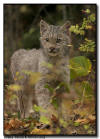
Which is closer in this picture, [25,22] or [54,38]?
[54,38]

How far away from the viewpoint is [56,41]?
506 centimetres

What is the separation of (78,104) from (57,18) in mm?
4520

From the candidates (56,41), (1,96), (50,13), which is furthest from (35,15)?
(1,96)

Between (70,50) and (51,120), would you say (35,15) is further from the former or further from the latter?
(51,120)

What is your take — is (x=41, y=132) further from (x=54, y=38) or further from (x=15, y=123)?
(x=54, y=38)

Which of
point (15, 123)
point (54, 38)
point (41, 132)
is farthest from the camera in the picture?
point (54, 38)

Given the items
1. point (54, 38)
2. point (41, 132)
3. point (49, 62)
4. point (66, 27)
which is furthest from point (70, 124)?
point (66, 27)

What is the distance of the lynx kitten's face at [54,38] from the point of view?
5.02 m

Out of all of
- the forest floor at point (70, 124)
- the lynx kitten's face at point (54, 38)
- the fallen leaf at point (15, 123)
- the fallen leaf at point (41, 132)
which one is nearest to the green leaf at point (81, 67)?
the forest floor at point (70, 124)

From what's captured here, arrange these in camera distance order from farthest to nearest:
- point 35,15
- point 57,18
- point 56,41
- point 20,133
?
point 35,15, point 57,18, point 56,41, point 20,133

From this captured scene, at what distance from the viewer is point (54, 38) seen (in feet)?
16.6

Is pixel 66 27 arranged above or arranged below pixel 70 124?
above

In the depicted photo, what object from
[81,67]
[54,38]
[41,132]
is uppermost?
[54,38]

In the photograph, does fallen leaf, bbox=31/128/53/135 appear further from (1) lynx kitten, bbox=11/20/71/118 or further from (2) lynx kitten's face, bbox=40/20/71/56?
(2) lynx kitten's face, bbox=40/20/71/56
